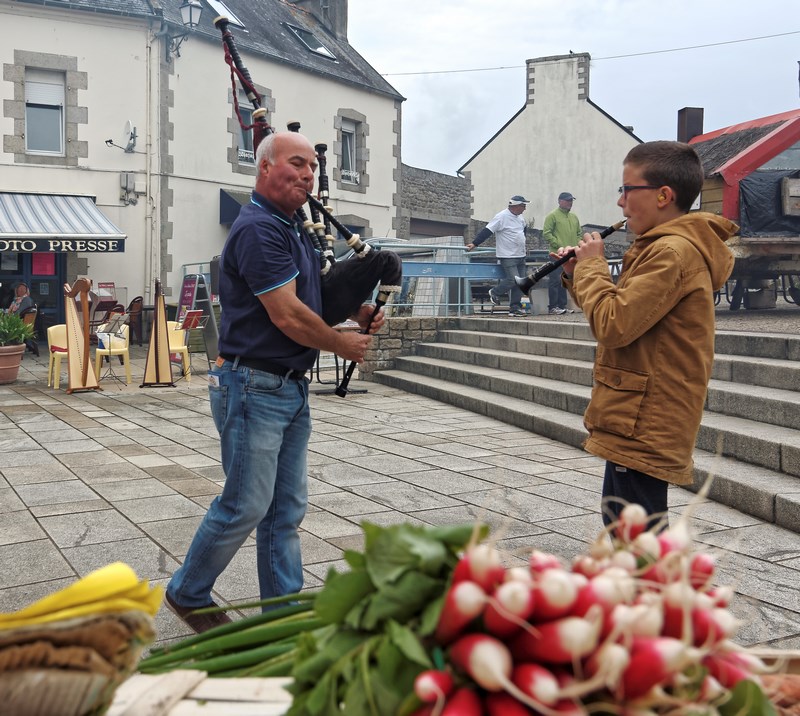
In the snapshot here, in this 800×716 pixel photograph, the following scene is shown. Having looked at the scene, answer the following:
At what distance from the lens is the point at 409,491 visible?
5.96 meters

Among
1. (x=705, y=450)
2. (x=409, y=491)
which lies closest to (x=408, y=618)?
(x=409, y=491)

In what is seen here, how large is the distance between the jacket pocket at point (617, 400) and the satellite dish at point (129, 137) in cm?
1825

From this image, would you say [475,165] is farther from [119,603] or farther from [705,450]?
[119,603]

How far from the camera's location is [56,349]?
12094 mm

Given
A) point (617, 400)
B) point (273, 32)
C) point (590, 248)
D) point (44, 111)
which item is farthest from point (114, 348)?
point (273, 32)

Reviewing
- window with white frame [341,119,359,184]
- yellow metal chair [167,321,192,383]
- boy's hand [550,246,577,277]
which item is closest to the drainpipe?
window with white frame [341,119,359,184]

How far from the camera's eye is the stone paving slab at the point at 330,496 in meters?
4.16

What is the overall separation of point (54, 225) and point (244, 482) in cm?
1638

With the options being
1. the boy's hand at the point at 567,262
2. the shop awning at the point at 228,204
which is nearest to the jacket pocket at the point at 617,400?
the boy's hand at the point at 567,262

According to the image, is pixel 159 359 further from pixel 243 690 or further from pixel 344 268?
pixel 243 690

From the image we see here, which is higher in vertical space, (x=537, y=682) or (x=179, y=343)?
(x=537, y=682)

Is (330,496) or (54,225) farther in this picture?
(54,225)

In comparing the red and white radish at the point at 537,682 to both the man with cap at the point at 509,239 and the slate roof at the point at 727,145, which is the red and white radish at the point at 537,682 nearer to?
the slate roof at the point at 727,145

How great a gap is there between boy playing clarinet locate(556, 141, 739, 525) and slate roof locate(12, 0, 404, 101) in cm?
1776
